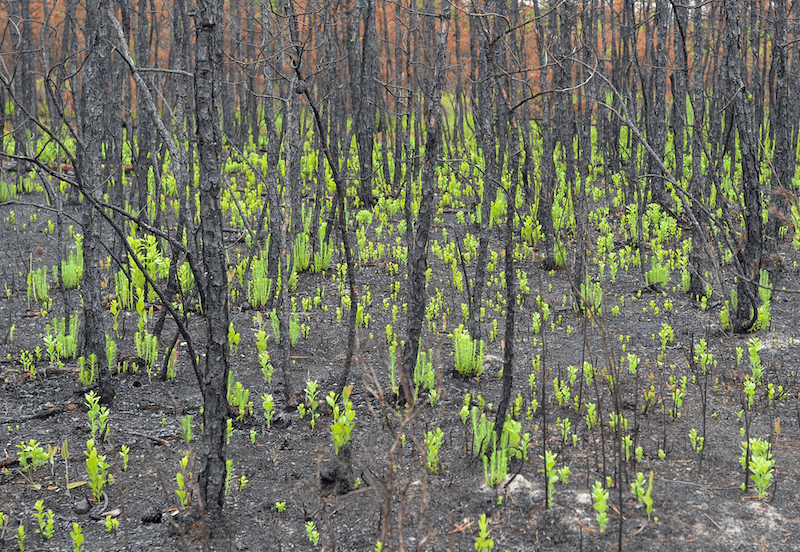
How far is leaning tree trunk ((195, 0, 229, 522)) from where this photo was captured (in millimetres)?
2459

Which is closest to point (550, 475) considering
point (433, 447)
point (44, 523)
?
point (433, 447)

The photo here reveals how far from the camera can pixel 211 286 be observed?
2533mm

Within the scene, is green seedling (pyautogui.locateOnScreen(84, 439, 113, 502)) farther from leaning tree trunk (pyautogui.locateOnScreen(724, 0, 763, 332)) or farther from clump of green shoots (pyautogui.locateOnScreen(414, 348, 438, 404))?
leaning tree trunk (pyautogui.locateOnScreen(724, 0, 763, 332))

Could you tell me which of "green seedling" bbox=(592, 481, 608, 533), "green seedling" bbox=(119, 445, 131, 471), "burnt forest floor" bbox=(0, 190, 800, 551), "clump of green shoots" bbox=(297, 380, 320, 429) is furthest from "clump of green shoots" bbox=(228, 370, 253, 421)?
"green seedling" bbox=(592, 481, 608, 533)

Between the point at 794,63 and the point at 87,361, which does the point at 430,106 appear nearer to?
the point at 87,361

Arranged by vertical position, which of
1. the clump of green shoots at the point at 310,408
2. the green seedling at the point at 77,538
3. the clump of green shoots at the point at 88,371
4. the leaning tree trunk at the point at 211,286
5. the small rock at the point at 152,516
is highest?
the leaning tree trunk at the point at 211,286

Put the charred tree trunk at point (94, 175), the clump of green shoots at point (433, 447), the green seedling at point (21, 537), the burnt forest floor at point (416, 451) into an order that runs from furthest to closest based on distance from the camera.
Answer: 1. the charred tree trunk at point (94, 175)
2. the clump of green shoots at point (433, 447)
3. the burnt forest floor at point (416, 451)
4. the green seedling at point (21, 537)

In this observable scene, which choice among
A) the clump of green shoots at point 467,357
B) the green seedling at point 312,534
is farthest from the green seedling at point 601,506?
the clump of green shoots at point 467,357

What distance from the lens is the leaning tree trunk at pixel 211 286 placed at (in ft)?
8.07

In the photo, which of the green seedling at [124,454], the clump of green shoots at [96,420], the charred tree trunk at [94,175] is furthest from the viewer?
the charred tree trunk at [94,175]

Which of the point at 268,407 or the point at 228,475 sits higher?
the point at 268,407

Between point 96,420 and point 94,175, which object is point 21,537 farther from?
point 94,175

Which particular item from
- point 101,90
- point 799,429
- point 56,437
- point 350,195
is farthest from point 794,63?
point 56,437

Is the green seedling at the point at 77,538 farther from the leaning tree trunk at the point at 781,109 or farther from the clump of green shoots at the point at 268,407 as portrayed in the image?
the leaning tree trunk at the point at 781,109
